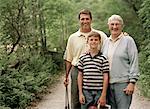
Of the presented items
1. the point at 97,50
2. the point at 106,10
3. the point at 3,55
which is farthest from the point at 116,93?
the point at 106,10

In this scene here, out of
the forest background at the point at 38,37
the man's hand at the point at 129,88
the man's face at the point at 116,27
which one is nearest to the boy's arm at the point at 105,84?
the man's hand at the point at 129,88

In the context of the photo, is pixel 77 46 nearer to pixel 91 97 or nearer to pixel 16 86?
pixel 91 97

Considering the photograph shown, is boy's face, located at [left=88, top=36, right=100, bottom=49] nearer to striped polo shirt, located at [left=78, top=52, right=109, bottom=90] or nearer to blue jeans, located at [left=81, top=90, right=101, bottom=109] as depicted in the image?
striped polo shirt, located at [left=78, top=52, right=109, bottom=90]

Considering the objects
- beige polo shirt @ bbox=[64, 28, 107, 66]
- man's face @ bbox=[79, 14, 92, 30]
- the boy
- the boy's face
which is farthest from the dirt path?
the boy's face

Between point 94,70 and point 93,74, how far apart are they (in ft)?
0.17

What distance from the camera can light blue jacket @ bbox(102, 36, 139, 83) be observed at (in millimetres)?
4789

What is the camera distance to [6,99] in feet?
32.5

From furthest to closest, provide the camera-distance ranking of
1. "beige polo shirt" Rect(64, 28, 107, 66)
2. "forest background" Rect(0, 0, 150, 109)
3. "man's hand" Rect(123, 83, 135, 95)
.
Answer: "forest background" Rect(0, 0, 150, 109)
"beige polo shirt" Rect(64, 28, 107, 66)
"man's hand" Rect(123, 83, 135, 95)

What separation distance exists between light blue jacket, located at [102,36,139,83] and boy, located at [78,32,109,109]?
0.11 metres

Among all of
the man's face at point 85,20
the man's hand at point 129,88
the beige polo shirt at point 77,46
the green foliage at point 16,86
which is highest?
the man's face at point 85,20

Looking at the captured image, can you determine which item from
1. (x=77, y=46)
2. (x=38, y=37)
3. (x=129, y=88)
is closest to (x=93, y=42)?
(x=77, y=46)

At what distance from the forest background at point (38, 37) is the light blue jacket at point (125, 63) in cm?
463

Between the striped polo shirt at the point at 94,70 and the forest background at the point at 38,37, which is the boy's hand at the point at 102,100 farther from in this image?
the forest background at the point at 38,37

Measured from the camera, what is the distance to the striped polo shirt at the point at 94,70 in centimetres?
484
